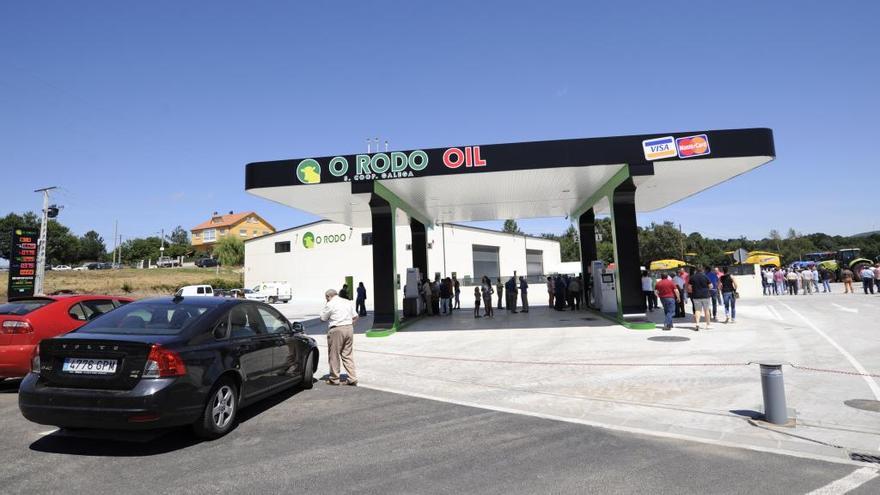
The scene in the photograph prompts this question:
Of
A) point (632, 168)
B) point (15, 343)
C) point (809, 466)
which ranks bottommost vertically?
point (809, 466)

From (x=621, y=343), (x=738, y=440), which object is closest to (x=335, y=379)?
(x=738, y=440)

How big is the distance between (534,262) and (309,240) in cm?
2378

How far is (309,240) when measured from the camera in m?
43.9

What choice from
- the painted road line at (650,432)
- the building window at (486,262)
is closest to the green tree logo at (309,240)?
the building window at (486,262)

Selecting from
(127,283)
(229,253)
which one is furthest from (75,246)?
(127,283)

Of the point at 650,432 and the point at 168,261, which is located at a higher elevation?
the point at 168,261

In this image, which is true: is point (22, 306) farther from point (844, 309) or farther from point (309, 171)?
point (844, 309)

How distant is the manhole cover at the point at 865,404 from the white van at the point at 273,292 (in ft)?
125

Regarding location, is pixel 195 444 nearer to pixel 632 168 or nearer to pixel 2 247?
pixel 632 168

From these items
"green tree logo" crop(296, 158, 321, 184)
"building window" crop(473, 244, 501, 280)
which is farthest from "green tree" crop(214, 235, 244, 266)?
"green tree logo" crop(296, 158, 321, 184)

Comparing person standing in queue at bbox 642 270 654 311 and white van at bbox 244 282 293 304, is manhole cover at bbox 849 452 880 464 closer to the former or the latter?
person standing in queue at bbox 642 270 654 311

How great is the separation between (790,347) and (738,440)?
6626 millimetres

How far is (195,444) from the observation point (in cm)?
478

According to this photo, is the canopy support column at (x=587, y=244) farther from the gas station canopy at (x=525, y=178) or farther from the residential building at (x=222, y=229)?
the residential building at (x=222, y=229)
